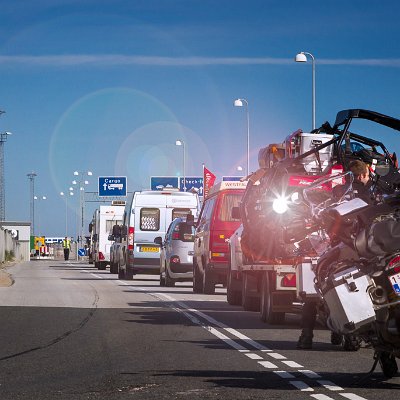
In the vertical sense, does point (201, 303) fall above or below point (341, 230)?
below

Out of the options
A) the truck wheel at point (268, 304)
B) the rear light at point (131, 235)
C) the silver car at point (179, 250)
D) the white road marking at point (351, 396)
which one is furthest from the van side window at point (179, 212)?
the white road marking at point (351, 396)

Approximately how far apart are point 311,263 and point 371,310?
10.8ft

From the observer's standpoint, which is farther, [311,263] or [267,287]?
[267,287]

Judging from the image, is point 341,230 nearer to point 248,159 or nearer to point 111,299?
point 111,299

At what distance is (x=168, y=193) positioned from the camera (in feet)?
131

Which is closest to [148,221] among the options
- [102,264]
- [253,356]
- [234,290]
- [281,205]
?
[234,290]

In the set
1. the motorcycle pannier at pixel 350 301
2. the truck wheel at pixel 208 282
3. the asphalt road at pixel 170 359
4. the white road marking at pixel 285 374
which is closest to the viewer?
the motorcycle pannier at pixel 350 301

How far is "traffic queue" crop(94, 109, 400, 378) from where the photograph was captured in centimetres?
908

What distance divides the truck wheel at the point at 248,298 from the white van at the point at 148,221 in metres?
18.2

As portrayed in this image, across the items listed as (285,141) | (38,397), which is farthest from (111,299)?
(38,397)

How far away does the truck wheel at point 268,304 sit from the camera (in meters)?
17.7

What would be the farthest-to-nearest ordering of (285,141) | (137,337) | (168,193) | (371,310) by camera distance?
(168,193), (285,141), (137,337), (371,310)

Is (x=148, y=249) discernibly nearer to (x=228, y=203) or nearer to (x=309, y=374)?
(x=228, y=203)

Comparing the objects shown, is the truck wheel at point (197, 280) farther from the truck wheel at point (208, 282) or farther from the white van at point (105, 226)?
the white van at point (105, 226)
